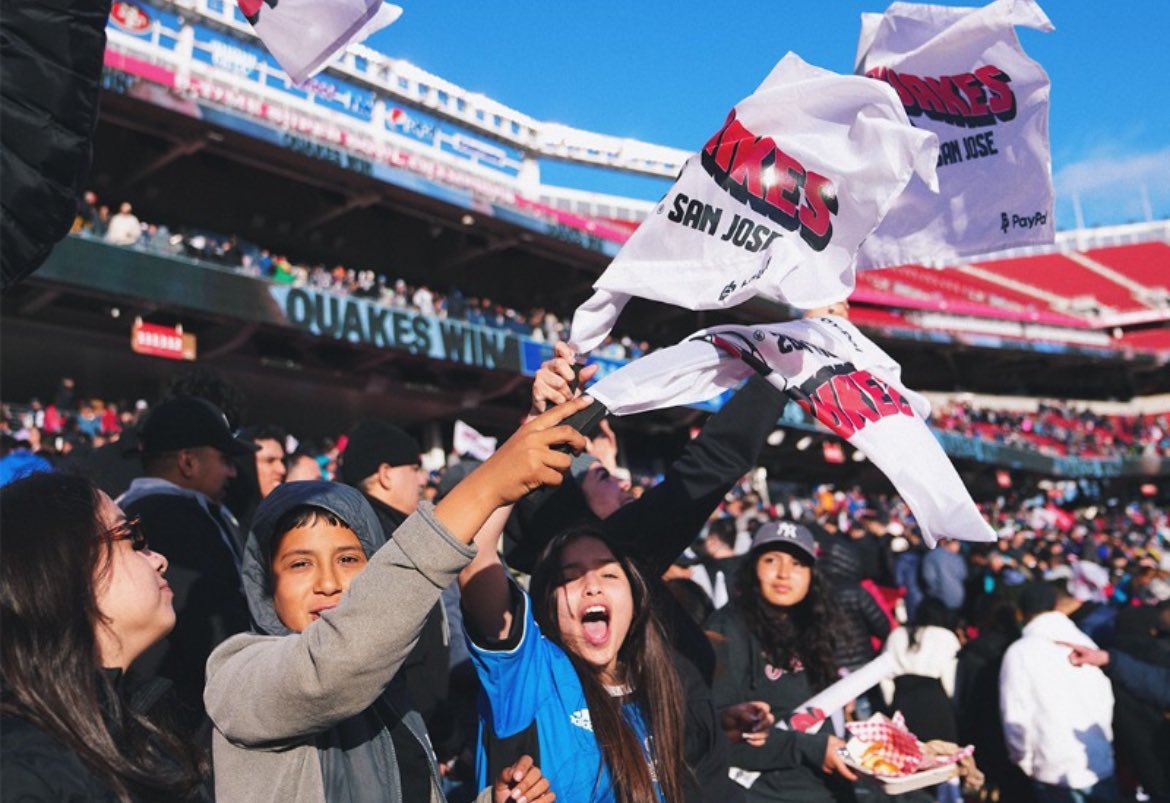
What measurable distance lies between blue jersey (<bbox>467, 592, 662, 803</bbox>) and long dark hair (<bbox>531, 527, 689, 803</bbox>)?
33mm

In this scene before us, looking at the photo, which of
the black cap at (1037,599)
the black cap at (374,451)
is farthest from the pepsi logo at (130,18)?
the black cap at (1037,599)

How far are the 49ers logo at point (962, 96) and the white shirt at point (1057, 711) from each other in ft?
9.08

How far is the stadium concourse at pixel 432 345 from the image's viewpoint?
5.47 metres

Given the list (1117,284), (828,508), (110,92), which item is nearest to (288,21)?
(110,92)

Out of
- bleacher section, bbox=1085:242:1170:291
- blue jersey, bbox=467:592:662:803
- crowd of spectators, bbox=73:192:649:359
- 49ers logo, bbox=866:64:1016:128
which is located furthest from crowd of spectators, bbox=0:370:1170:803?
bleacher section, bbox=1085:242:1170:291

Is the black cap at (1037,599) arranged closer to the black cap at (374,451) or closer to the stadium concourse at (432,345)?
the stadium concourse at (432,345)

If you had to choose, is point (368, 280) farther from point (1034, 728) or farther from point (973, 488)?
point (973, 488)

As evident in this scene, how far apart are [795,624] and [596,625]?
5.58ft

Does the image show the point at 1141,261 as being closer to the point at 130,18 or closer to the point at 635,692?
the point at 130,18

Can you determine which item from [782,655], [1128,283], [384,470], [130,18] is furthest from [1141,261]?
[384,470]

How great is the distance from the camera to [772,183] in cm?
268

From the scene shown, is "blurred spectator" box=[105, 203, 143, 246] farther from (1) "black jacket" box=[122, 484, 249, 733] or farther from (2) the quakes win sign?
(1) "black jacket" box=[122, 484, 249, 733]

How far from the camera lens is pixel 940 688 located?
17.9 ft

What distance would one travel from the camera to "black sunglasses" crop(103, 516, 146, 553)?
1711 millimetres
